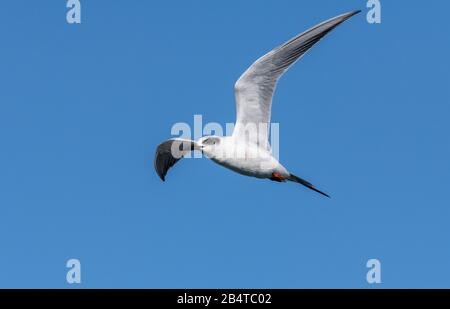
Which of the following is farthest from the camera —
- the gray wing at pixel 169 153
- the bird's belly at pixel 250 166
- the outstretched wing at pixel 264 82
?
the gray wing at pixel 169 153

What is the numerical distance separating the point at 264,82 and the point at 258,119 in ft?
2.49

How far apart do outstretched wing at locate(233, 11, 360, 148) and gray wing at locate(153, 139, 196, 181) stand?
1.17m

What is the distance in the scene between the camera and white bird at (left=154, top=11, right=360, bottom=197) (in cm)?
2153

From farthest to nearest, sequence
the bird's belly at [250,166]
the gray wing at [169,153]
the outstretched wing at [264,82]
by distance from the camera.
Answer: the gray wing at [169,153] < the outstretched wing at [264,82] < the bird's belly at [250,166]

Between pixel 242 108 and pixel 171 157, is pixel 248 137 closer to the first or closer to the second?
pixel 242 108

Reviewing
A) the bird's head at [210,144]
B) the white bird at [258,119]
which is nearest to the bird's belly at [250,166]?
the white bird at [258,119]

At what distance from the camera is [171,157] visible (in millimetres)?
24172

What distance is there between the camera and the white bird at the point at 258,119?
70.6ft

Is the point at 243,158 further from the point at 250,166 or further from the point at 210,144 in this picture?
the point at 210,144

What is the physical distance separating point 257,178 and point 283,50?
8.41ft

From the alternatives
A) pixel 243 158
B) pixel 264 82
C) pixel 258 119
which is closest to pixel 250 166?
pixel 243 158

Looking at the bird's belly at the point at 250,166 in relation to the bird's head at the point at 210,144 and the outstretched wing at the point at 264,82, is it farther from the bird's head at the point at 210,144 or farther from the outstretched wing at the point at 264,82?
the outstretched wing at the point at 264,82

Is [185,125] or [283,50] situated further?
[185,125]
